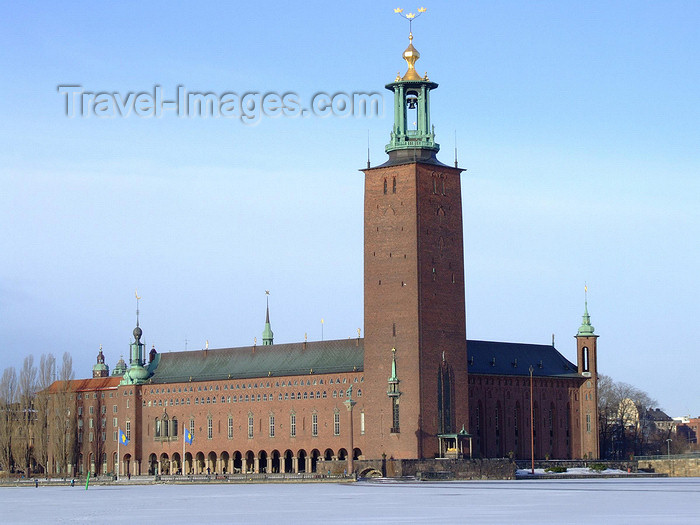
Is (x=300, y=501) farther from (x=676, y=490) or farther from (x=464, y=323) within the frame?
(x=464, y=323)

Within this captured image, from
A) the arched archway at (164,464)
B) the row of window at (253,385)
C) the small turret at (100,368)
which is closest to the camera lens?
the row of window at (253,385)

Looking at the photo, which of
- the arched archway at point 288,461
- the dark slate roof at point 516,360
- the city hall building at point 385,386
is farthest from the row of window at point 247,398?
the dark slate roof at point 516,360

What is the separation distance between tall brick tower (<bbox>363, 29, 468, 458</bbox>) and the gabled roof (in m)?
39.2

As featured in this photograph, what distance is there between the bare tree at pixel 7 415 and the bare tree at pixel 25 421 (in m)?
0.48

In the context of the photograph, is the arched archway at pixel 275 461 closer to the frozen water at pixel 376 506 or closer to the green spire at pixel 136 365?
the green spire at pixel 136 365

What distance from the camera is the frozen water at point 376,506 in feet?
169

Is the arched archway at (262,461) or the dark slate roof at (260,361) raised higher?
the dark slate roof at (260,361)

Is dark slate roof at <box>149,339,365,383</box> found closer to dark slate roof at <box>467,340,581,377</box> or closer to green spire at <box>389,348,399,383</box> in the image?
dark slate roof at <box>467,340,581,377</box>

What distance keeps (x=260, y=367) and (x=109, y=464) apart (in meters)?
18.7

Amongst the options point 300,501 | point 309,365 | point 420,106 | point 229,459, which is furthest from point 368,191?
point 300,501

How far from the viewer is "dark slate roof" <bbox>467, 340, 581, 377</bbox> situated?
127m

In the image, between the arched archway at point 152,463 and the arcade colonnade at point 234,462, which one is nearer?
the arcade colonnade at point 234,462

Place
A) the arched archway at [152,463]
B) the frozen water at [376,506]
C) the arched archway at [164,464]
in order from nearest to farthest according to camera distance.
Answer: the frozen water at [376,506] < the arched archway at [164,464] < the arched archway at [152,463]

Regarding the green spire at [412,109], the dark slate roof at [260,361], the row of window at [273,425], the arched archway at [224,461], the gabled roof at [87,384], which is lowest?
the arched archway at [224,461]
